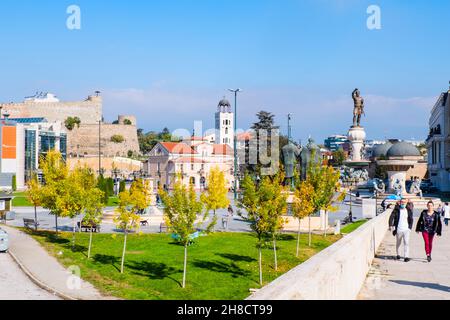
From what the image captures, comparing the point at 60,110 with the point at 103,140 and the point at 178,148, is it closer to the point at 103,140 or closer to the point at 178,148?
the point at 103,140

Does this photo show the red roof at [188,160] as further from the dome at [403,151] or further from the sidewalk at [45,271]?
the sidewalk at [45,271]

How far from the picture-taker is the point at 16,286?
1691 cm

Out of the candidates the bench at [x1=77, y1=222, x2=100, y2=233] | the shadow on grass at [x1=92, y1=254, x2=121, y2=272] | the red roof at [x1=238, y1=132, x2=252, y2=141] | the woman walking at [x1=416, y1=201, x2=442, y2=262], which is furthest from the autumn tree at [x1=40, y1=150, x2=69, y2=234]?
the red roof at [x1=238, y1=132, x2=252, y2=141]

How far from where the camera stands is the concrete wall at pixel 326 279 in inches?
203

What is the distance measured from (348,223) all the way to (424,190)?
3621 cm

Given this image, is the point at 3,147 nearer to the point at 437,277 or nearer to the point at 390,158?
the point at 390,158

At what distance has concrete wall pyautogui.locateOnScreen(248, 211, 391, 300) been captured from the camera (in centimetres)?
516

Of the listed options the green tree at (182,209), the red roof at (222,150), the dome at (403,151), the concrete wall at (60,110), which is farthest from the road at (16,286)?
the concrete wall at (60,110)

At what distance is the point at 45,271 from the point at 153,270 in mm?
3656

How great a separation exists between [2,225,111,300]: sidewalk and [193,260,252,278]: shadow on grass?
4.21 m

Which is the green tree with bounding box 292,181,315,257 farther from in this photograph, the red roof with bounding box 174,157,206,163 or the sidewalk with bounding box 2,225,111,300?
the red roof with bounding box 174,157,206,163

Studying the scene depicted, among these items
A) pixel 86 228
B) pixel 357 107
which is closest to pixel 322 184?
pixel 86 228

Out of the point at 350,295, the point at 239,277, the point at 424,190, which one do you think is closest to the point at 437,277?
the point at 350,295

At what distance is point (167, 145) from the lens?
9038cm
